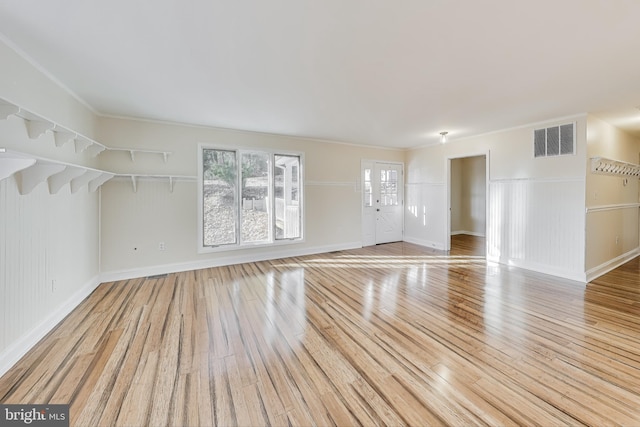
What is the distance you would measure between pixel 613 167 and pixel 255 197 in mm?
6280

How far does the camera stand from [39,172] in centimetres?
223

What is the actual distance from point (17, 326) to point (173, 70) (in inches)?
101

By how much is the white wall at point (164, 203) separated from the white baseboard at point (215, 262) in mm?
14

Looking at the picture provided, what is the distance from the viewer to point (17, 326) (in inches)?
84.8

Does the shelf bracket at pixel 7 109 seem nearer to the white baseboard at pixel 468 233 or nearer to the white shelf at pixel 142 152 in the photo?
the white shelf at pixel 142 152

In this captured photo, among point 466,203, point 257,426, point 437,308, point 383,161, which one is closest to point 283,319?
point 257,426

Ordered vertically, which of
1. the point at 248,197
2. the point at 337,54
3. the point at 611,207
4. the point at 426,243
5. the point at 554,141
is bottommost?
the point at 426,243

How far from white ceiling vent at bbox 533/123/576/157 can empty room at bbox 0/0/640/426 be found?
39 millimetres

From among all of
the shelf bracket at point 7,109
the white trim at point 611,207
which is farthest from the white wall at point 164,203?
the white trim at point 611,207

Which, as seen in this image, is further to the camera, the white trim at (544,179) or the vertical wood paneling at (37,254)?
the white trim at (544,179)

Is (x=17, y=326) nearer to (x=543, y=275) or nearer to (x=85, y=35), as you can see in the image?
(x=85, y=35)

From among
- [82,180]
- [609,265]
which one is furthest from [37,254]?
[609,265]

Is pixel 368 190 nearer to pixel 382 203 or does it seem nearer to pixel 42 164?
pixel 382 203

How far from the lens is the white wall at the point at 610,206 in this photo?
13.2ft
